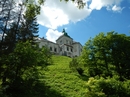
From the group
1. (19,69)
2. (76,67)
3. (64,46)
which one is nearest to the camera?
(19,69)

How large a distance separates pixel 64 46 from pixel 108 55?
145 ft

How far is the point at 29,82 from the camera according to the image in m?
20.6

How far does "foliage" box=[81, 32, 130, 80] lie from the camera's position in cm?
3281

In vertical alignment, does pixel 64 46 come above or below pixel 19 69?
above

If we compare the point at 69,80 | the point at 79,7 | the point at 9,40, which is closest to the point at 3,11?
the point at 9,40

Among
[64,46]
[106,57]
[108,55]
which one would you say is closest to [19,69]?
[106,57]

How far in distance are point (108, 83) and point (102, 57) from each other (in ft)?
60.1

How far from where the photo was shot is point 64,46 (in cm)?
7788

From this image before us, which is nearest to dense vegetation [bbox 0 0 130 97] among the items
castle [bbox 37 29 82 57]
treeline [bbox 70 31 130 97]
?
treeline [bbox 70 31 130 97]

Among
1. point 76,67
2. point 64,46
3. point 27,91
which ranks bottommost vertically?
point 27,91

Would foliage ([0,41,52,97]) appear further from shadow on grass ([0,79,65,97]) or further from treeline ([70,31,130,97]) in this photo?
treeline ([70,31,130,97])

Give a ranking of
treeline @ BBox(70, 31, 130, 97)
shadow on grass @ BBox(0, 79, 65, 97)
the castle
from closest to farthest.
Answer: shadow on grass @ BBox(0, 79, 65, 97) → treeline @ BBox(70, 31, 130, 97) → the castle

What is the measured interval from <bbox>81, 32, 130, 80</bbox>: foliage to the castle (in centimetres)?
3834

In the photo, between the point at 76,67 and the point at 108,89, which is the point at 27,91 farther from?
the point at 76,67
